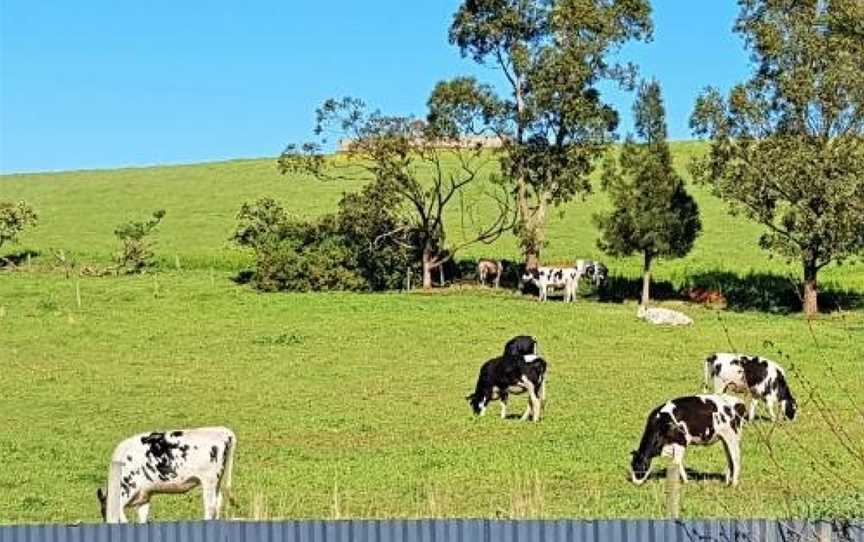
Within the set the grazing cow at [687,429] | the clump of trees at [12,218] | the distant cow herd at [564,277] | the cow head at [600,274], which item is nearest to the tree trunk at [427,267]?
the distant cow herd at [564,277]

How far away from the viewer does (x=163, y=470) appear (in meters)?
17.1

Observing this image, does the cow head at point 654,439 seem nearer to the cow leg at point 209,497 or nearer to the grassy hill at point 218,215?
the cow leg at point 209,497

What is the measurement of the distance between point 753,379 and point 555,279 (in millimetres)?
24186

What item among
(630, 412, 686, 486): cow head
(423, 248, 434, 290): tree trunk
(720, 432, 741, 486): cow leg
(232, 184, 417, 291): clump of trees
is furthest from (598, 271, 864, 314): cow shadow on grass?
(630, 412, 686, 486): cow head

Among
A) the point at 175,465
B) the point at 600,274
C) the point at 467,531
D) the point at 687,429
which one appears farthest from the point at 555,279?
the point at 467,531

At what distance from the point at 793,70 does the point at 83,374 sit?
1018 inches

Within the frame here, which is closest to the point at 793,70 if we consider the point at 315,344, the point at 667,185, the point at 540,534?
the point at 667,185

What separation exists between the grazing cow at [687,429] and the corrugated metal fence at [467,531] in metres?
8.09

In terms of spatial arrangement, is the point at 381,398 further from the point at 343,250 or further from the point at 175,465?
the point at 343,250

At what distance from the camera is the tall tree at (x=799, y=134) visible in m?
44.4

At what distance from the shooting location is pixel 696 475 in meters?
20.3

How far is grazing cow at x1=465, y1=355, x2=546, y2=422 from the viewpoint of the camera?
26.1 meters

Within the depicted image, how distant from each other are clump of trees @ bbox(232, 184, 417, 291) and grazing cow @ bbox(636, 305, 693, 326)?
518 inches

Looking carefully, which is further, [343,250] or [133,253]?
[133,253]
